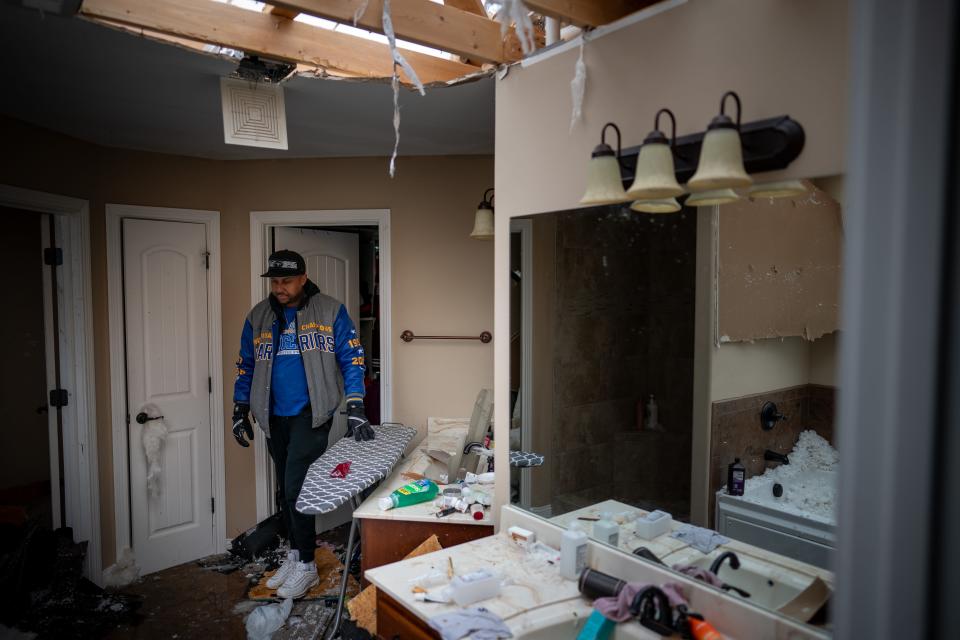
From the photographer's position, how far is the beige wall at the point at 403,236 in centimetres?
360

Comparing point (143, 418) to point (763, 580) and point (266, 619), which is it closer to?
point (266, 619)

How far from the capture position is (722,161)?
4.31 feet

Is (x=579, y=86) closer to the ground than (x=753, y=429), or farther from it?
farther from it

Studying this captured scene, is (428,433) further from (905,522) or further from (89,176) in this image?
(905,522)

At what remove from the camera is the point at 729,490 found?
1.72 metres

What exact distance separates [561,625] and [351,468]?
142 centimetres

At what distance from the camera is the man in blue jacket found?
3.11 metres

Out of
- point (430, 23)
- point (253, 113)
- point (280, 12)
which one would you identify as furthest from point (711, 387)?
point (253, 113)

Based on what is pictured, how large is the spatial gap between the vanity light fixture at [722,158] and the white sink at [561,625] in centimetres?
110

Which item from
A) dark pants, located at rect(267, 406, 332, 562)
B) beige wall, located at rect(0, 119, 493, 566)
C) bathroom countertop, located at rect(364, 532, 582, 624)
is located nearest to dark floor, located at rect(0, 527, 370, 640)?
dark pants, located at rect(267, 406, 332, 562)

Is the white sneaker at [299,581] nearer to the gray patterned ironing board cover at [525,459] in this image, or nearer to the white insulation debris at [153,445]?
the white insulation debris at [153,445]

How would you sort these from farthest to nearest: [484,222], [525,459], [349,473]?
[484,222], [349,473], [525,459]

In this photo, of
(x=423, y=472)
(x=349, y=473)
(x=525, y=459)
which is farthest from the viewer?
(x=423, y=472)

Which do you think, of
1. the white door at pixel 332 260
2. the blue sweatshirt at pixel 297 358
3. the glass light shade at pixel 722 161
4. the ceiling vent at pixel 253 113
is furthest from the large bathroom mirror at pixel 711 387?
the white door at pixel 332 260
